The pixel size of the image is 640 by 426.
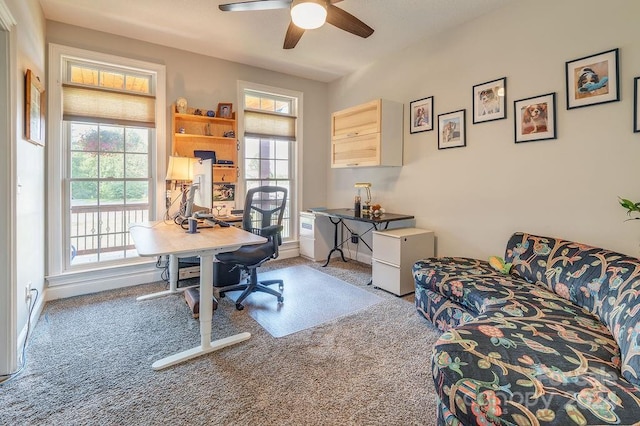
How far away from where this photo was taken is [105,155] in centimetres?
353

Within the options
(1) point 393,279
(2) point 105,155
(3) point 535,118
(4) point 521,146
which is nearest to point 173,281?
(2) point 105,155

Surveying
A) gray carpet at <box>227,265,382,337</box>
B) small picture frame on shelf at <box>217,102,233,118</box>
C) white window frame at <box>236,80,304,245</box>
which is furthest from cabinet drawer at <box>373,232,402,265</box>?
small picture frame on shelf at <box>217,102,233,118</box>

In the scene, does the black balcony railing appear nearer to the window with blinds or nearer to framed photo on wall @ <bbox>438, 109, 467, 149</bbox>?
the window with blinds

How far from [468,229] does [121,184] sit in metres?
3.86

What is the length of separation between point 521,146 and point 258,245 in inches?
101

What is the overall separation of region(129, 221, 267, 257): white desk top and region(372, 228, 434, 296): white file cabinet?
156cm

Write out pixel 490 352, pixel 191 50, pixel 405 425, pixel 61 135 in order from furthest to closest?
1. pixel 191 50
2. pixel 61 135
3. pixel 405 425
4. pixel 490 352

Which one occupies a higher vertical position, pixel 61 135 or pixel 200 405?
pixel 61 135

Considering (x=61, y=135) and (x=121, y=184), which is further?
(x=121, y=184)

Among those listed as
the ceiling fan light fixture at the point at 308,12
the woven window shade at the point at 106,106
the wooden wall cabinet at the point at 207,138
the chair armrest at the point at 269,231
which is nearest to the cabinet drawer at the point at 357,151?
the wooden wall cabinet at the point at 207,138

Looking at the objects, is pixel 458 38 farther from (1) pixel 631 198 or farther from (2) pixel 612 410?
(2) pixel 612 410

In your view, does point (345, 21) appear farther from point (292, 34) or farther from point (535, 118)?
point (535, 118)

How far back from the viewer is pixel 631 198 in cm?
222

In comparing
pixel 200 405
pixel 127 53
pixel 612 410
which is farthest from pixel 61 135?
pixel 612 410
